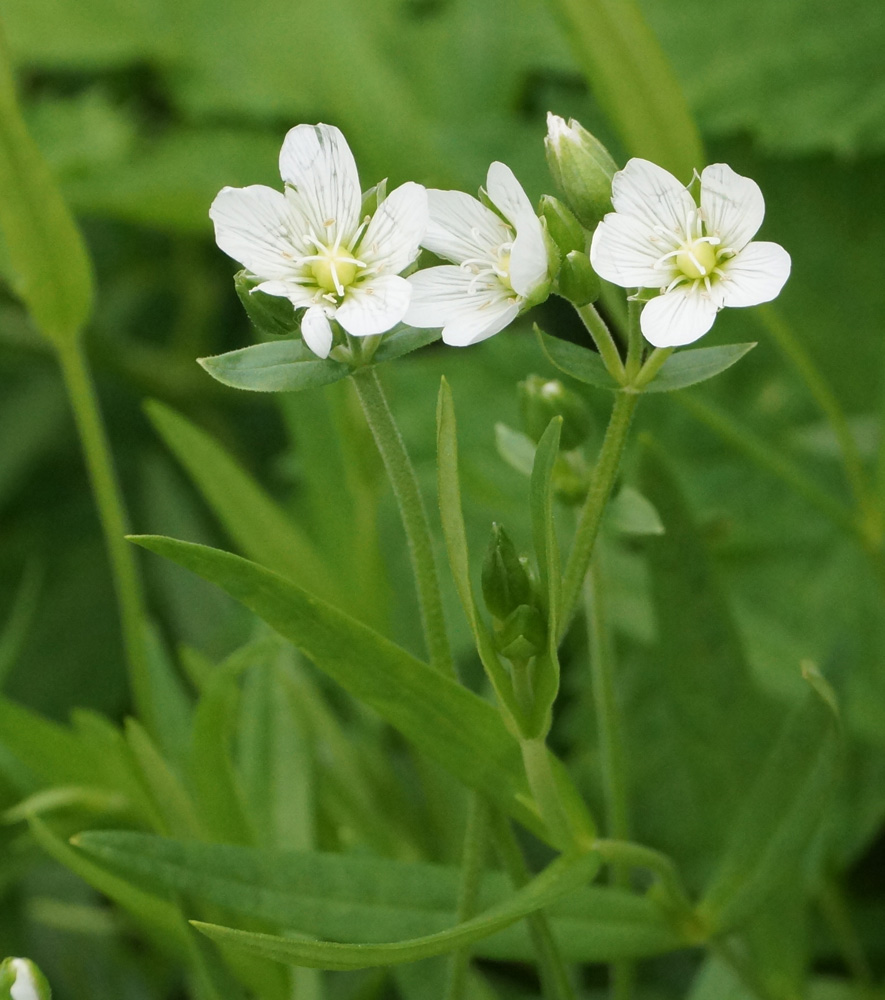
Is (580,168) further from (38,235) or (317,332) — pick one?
(38,235)

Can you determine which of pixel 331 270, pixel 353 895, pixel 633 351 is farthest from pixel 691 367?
pixel 353 895

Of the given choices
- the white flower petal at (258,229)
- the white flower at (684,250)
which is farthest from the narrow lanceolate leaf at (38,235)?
the white flower at (684,250)

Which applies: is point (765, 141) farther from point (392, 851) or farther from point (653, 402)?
point (392, 851)

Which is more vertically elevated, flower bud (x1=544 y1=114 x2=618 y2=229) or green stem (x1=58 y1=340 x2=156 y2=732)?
flower bud (x1=544 y1=114 x2=618 y2=229)

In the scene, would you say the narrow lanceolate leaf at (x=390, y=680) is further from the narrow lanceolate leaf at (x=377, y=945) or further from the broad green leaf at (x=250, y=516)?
the broad green leaf at (x=250, y=516)

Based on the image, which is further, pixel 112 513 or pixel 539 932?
pixel 112 513

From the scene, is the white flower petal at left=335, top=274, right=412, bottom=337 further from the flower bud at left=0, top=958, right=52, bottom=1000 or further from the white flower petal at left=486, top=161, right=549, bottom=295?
the flower bud at left=0, top=958, right=52, bottom=1000

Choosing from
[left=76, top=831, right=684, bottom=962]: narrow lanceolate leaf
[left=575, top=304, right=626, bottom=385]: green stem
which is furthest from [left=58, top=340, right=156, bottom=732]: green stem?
[left=575, top=304, right=626, bottom=385]: green stem
